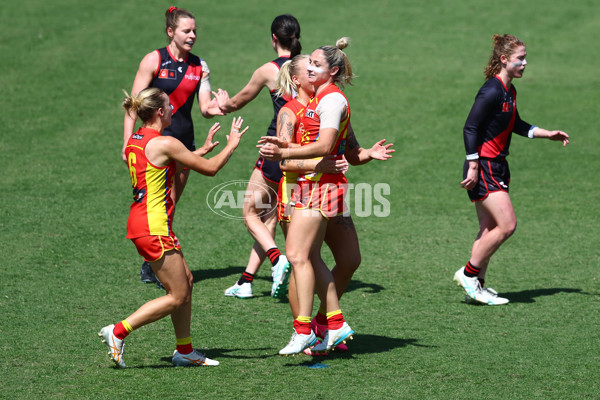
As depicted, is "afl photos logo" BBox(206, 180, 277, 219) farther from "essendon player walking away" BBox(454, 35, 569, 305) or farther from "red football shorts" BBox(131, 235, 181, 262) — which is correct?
"red football shorts" BBox(131, 235, 181, 262)

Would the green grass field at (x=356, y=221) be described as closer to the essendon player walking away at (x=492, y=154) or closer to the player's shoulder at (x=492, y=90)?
the essendon player walking away at (x=492, y=154)

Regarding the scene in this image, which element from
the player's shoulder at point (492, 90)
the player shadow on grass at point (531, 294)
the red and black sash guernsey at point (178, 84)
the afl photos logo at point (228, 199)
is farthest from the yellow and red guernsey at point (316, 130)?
the afl photos logo at point (228, 199)

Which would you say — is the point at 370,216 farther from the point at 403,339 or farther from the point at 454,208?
the point at 403,339

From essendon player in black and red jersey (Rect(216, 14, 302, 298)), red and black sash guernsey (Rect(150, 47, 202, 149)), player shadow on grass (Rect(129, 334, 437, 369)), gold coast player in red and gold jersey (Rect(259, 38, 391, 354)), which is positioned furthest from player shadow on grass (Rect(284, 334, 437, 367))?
red and black sash guernsey (Rect(150, 47, 202, 149))

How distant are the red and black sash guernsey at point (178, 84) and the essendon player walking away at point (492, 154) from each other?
2486 mm

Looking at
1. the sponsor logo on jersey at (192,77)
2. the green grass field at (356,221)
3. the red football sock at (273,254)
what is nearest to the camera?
the green grass field at (356,221)

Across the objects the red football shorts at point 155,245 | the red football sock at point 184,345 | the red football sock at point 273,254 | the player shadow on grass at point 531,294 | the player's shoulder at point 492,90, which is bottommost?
the player shadow on grass at point 531,294

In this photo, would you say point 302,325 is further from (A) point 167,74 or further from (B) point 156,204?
(A) point 167,74

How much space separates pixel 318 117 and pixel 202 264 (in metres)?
3.10

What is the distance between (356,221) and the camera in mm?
9367

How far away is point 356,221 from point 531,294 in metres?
2.74

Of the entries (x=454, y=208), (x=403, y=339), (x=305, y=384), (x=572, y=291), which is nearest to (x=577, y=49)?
(x=454, y=208)

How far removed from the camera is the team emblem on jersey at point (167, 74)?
23.3 ft

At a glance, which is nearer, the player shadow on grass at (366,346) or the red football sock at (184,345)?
the red football sock at (184,345)
